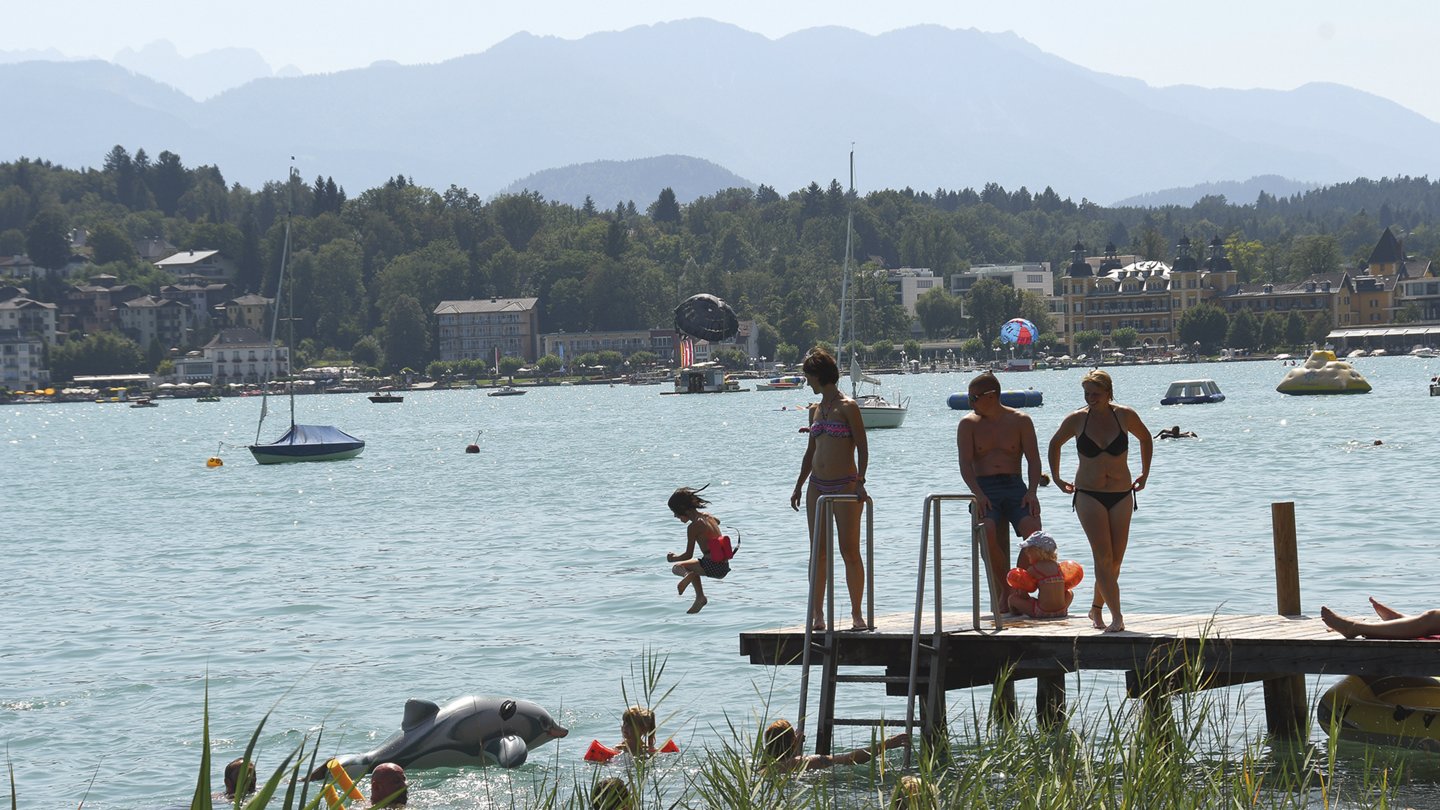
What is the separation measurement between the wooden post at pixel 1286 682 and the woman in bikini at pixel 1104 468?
1.94m

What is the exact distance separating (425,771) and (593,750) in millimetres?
1417

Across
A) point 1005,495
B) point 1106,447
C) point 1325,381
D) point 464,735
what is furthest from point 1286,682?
point 1325,381

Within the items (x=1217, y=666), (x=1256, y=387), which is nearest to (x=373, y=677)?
(x=1217, y=666)

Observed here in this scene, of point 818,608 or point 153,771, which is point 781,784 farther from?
point 153,771

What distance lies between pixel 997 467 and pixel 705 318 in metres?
147

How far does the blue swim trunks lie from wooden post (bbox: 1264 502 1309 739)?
7.05 ft

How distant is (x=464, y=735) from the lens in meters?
14.8

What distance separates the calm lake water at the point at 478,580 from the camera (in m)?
17.5

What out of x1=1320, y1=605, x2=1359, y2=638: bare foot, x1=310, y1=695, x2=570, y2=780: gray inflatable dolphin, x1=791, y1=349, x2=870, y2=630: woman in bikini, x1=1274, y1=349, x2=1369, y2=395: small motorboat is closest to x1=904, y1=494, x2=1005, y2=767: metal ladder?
x1=791, y1=349, x2=870, y2=630: woman in bikini

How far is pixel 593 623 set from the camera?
2384 cm

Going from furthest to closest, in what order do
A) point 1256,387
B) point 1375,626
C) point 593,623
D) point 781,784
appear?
point 1256,387 < point 593,623 < point 1375,626 < point 781,784

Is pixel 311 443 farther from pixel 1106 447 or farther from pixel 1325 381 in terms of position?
pixel 1325 381

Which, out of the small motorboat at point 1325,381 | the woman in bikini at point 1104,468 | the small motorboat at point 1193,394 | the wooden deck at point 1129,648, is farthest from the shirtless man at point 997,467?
the small motorboat at point 1325,381

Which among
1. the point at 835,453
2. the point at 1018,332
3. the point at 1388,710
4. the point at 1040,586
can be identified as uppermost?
the point at 1018,332
